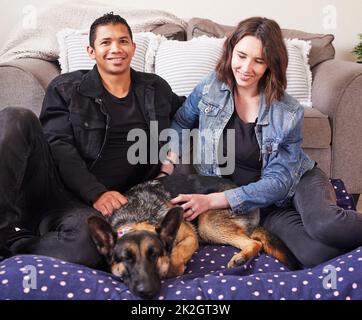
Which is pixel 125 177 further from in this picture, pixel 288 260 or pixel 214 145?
pixel 288 260

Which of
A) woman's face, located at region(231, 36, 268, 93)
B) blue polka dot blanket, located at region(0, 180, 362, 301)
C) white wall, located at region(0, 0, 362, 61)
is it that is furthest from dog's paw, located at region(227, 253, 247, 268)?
white wall, located at region(0, 0, 362, 61)

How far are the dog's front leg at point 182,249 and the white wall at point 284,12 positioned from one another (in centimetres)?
219

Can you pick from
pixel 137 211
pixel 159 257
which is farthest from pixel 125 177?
pixel 159 257

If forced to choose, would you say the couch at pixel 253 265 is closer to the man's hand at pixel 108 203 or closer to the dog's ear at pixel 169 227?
the dog's ear at pixel 169 227

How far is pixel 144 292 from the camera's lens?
1.52 metres

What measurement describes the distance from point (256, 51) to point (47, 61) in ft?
5.31

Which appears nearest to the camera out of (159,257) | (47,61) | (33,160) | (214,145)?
(159,257)

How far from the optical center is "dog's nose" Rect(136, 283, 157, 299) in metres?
1.52

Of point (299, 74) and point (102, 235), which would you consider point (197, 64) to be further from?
point (102, 235)

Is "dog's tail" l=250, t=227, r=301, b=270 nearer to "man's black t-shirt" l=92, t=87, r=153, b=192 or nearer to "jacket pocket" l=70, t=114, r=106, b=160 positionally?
"man's black t-shirt" l=92, t=87, r=153, b=192

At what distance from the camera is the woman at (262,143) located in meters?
1.96

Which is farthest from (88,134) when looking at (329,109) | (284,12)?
(284,12)

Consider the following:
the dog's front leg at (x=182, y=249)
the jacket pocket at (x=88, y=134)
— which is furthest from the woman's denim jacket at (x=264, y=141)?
the jacket pocket at (x=88, y=134)

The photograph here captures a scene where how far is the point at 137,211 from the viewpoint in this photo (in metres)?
2.00
